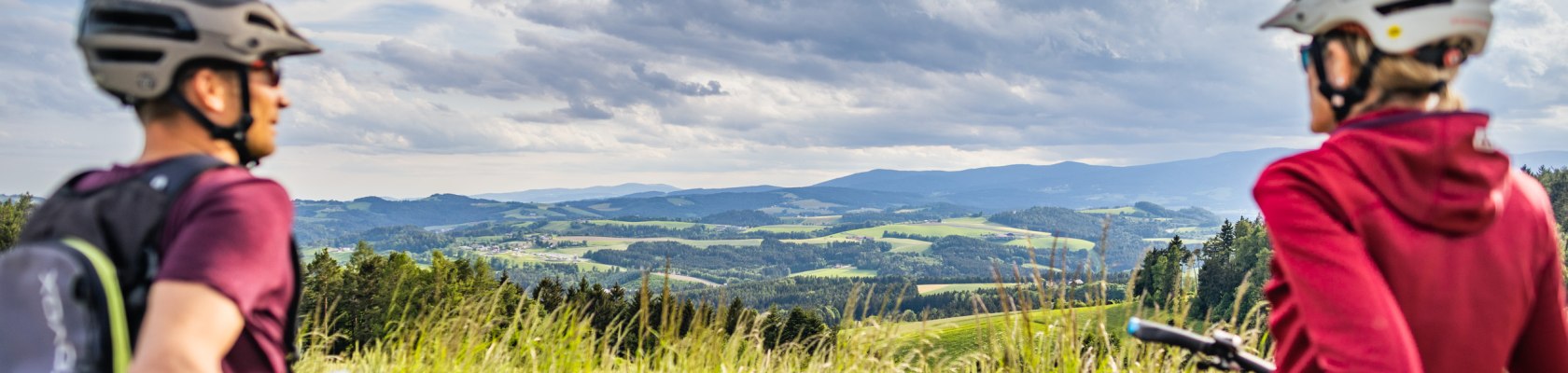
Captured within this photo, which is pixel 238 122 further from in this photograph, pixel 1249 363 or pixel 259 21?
pixel 1249 363

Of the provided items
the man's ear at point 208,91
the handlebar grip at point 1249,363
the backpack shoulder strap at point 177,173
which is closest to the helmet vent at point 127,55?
the man's ear at point 208,91

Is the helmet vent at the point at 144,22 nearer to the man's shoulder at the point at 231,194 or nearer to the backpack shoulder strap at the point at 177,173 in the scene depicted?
the backpack shoulder strap at the point at 177,173

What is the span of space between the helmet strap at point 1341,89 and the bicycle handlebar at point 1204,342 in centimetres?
77

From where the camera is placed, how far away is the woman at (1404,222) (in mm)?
2021

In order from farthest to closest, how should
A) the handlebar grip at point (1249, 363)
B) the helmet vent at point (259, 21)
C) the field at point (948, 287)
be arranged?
1. the field at point (948, 287)
2. the handlebar grip at point (1249, 363)
3. the helmet vent at point (259, 21)

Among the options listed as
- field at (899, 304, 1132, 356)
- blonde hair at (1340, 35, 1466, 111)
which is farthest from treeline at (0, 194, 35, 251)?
blonde hair at (1340, 35, 1466, 111)

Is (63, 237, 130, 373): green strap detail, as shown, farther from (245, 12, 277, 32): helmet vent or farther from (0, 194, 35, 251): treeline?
(0, 194, 35, 251): treeline

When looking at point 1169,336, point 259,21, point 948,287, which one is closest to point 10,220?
point 259,21

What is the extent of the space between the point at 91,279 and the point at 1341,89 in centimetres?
303

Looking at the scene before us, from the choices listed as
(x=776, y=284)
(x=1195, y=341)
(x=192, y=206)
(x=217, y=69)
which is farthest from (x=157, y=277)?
(x=776, y=284)

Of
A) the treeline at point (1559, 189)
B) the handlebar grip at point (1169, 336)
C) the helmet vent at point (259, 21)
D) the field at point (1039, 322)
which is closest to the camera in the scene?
the helmet vent at point (259, 21)

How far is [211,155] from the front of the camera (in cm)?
236

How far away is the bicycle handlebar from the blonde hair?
0.84m

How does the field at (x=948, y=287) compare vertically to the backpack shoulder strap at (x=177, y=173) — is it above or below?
below
